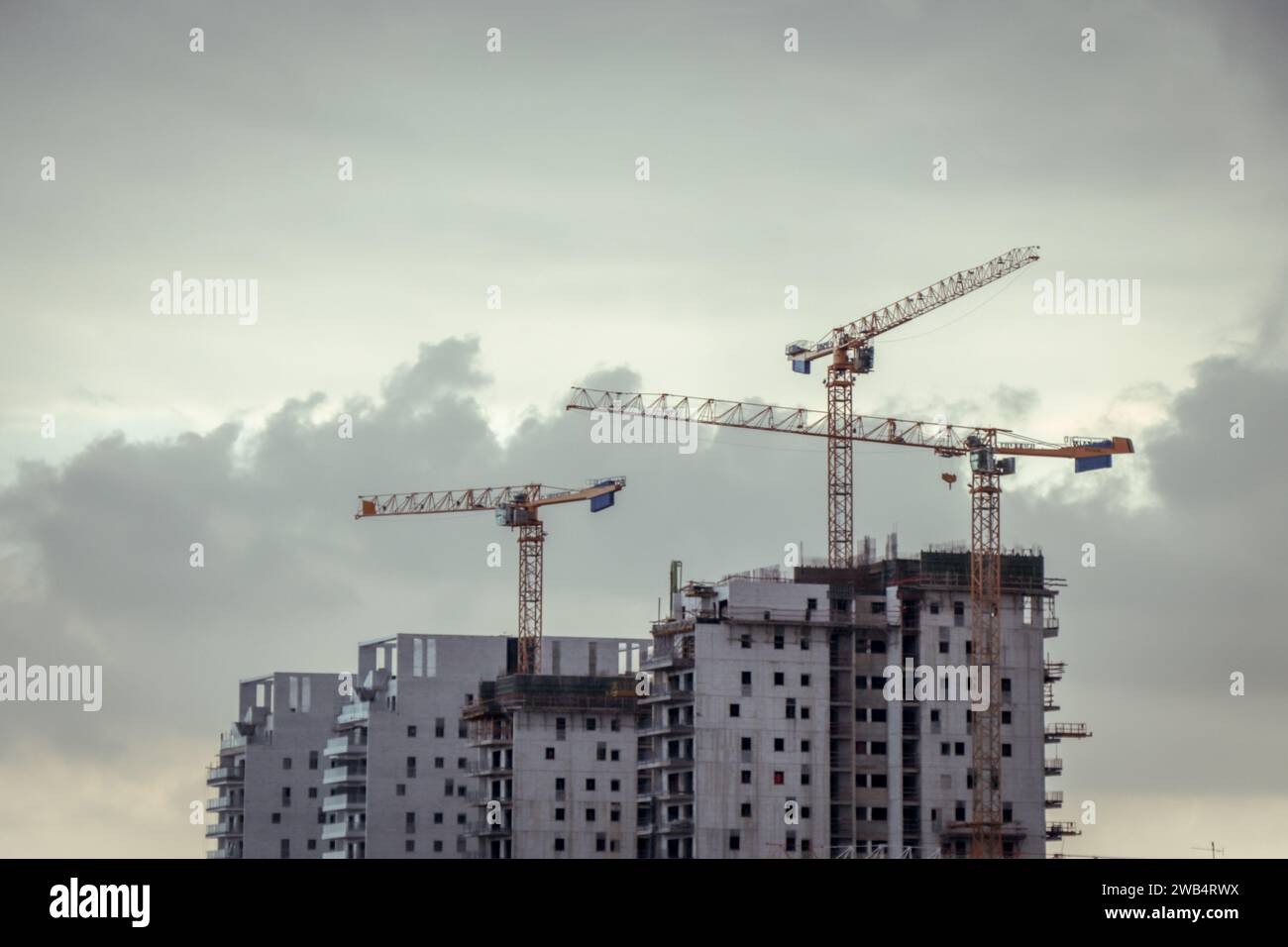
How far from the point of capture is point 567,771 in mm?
189375

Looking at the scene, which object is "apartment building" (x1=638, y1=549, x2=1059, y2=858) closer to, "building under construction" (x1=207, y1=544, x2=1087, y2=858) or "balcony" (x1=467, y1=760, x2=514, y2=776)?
"building under construction" (x1=207, y1=544, x2=1087, y2=858)

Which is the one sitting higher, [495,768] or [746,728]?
[746,728]

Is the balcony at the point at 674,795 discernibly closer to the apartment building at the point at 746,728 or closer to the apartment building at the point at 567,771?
the apartment building at the point at 746,728

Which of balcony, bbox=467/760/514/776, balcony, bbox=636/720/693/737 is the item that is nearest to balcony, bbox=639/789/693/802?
balcony, bbox=636/720/693/737

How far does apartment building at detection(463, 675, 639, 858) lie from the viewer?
18712 centimetres

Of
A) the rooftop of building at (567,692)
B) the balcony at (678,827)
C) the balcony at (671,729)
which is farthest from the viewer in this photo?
the rooftop of building at (567,692)

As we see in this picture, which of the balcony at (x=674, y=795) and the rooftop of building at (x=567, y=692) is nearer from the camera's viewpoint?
the balcony at (x=674, y=795)

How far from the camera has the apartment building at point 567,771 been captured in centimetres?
18712

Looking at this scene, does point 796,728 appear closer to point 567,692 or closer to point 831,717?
point 831,717

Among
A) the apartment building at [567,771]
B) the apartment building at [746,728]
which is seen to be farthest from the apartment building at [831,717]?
the apartment building at [567,771]

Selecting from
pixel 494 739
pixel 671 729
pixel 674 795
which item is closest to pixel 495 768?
pixel 494 739
